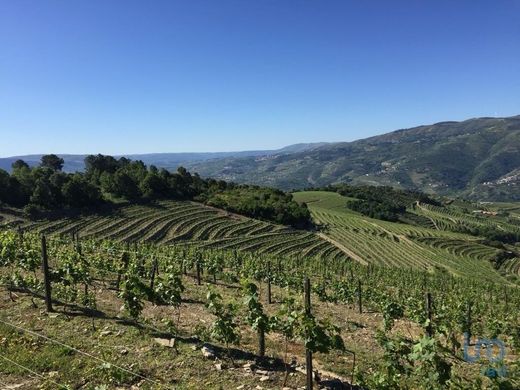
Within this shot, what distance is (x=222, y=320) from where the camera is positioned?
11.5 m

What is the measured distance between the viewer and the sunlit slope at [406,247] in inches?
3000

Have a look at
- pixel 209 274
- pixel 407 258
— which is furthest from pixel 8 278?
pixel 407 258

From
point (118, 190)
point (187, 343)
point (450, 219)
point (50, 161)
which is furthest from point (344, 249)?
point (450, 219)

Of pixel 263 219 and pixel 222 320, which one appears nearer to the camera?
pixel 222 320

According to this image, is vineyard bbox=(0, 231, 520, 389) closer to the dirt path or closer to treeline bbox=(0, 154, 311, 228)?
treeline bbox=(0, 154, 311, 228)

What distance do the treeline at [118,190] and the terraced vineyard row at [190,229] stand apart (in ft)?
13.8

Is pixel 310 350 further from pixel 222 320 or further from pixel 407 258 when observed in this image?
pixel 407 258

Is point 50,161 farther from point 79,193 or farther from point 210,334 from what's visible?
point 210,334

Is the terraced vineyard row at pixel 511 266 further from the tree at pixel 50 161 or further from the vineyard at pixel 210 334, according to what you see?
the tree at pixel 50 161

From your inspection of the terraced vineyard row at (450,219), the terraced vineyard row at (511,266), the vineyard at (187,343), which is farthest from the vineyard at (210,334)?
the terraced vineyard row at (450,219)

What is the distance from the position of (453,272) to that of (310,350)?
2770 inches

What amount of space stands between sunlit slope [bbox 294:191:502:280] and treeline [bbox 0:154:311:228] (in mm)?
10879

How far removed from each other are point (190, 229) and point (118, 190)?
1759 centimetres

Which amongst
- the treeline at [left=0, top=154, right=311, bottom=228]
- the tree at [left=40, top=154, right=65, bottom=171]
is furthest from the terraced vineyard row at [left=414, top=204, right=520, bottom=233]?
the tree at [left=40, top=154, right=65, bottom=171]
